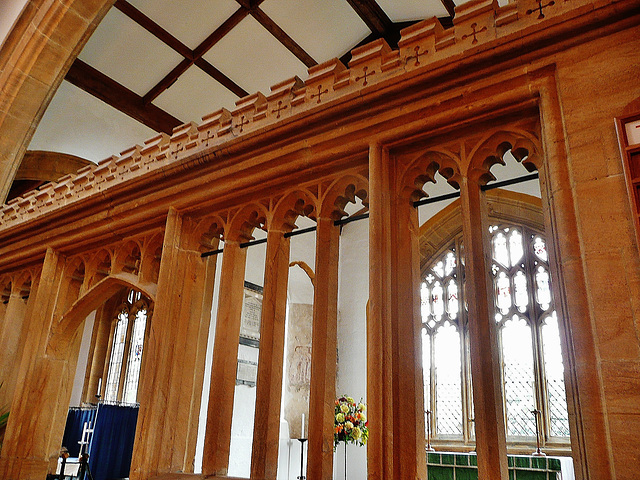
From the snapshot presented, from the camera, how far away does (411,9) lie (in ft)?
24.7

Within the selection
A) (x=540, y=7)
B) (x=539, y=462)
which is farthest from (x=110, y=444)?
(x=540, y=7)

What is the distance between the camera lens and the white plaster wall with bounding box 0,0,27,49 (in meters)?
5.04

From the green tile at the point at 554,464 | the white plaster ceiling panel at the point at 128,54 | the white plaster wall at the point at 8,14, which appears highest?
the white plaster ceiling panel at the point at 128,54

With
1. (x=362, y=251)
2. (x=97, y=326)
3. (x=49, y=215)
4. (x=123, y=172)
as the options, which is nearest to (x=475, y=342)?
(x=123, y=172)

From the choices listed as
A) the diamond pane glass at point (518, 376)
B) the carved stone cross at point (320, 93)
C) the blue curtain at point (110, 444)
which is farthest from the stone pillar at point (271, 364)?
the diamond pane glass at point (518, 376)

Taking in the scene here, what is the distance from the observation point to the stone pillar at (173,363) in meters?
2.65

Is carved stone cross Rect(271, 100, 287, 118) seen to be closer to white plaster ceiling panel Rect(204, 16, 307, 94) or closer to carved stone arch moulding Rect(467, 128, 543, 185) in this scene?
carved stone arch moulding Rect(467, 128, 543, 185)

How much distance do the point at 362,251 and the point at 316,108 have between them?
638 centimetres

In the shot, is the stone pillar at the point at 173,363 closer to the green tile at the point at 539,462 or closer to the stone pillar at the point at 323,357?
the stone pillar at the point at 323,357

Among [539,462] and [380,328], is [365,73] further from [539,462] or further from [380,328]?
[539,462]

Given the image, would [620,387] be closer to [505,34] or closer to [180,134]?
[505,34]

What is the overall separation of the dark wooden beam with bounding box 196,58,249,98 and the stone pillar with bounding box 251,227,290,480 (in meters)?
5.37

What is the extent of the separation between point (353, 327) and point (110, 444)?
3844 mm

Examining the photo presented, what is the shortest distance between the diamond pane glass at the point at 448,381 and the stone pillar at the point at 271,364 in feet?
21.0
